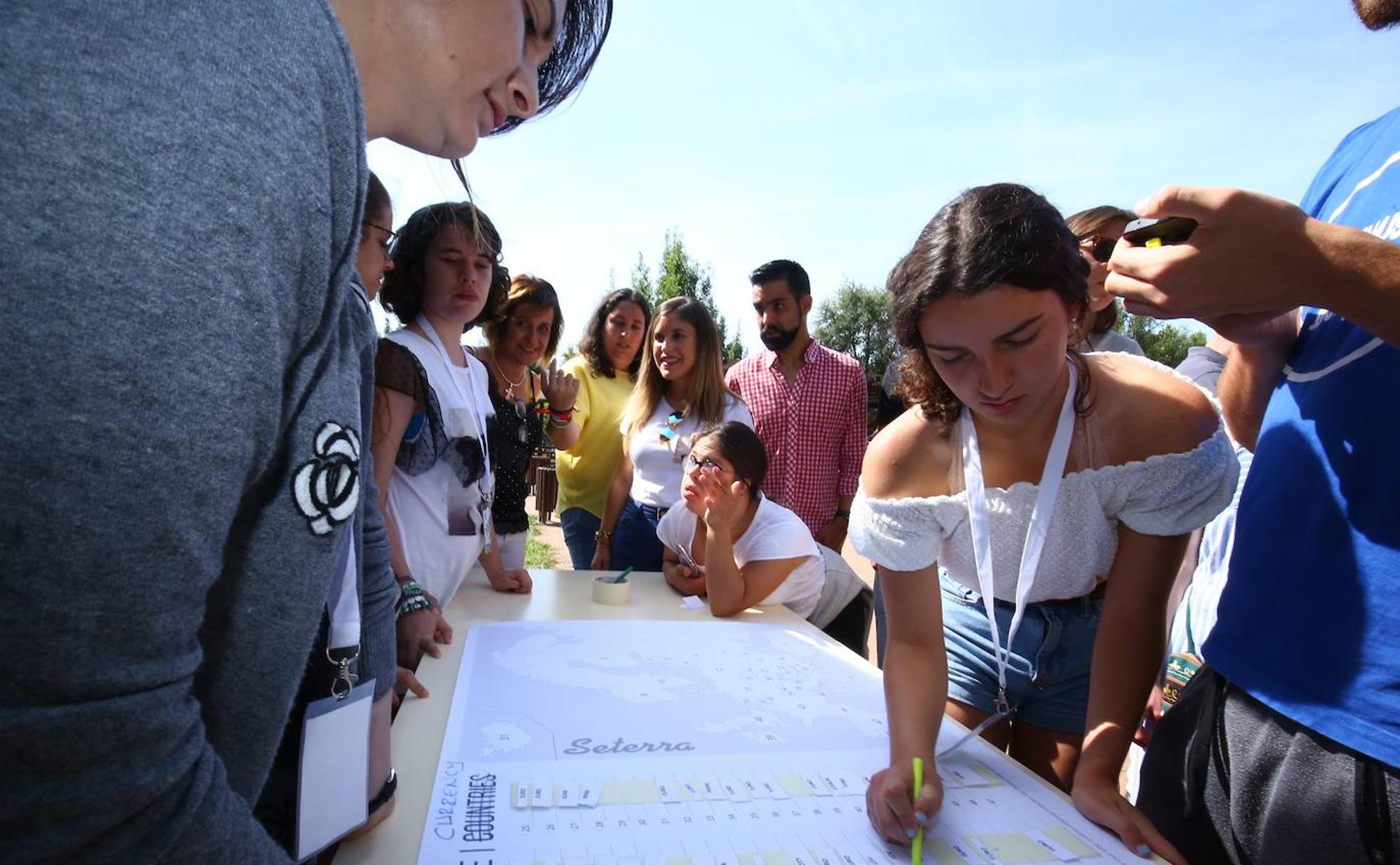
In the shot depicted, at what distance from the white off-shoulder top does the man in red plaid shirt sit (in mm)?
2167

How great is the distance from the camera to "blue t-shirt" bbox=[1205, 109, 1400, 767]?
0.86m

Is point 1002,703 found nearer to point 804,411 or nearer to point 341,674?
point 341,674

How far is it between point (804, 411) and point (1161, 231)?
267cm

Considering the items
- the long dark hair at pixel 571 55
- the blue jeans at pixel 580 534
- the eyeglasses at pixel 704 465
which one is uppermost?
the long dark hair at pixel 571 55

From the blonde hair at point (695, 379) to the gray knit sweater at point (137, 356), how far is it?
8.76ft

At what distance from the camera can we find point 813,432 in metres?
3.60

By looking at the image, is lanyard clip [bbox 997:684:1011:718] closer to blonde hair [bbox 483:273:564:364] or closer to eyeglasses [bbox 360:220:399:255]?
eyeglasses [bbox 360:220:399:255]

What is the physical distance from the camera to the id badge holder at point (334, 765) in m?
0.73

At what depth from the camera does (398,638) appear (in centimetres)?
151

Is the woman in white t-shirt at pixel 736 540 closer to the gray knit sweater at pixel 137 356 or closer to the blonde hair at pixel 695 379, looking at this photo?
the blonde hair at pixel 695 379

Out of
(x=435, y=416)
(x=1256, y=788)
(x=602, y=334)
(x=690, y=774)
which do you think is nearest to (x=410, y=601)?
(x=435, y=416)

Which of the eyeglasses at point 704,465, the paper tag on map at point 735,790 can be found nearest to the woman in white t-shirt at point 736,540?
the eyeglasses at point 704,465

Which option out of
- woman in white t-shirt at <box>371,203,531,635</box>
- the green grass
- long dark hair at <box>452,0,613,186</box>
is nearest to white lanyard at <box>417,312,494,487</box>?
woman in white t-shirt at <box>371,203,531,635</box>

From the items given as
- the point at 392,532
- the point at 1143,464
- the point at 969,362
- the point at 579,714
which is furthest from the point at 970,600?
the point at 392,532
